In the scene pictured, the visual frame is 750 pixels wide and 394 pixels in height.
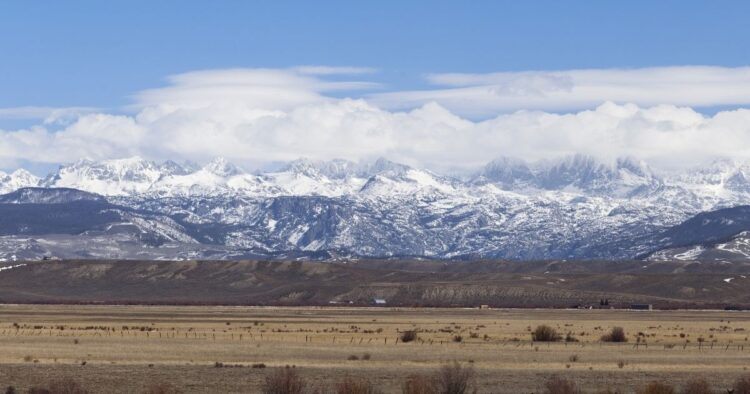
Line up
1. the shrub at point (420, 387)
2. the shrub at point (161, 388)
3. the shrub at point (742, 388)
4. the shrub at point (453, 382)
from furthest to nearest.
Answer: the shrub at point (742, 388) → the shrub at point (161, 388) → the shrub at point (453, 382) → the shrub at point (420, 387)

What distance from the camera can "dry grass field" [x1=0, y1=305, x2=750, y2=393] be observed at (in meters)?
69.1

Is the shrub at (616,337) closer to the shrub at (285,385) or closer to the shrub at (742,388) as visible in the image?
the shrub at (742,388)

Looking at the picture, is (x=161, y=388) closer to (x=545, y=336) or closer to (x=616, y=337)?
(x=545, y=336)

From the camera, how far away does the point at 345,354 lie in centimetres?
8956

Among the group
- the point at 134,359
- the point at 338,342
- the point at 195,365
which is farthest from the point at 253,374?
the point at 338,342

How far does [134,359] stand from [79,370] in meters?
10.1

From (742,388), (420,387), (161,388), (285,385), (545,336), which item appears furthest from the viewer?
(545,336)

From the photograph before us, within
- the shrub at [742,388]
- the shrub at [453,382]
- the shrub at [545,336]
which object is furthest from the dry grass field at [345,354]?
the shrub at [453,382]

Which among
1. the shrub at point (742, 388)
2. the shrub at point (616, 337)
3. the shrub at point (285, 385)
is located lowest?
the shrub at point (742, 388)

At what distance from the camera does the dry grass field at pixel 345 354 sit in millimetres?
69062

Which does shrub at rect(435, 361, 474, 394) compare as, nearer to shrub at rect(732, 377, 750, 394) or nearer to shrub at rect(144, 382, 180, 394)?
shrub at rect(144, 382, 180, 394)

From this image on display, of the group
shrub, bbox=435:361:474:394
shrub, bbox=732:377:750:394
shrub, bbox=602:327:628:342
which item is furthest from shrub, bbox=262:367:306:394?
shrub, bbox=602:327:628:342

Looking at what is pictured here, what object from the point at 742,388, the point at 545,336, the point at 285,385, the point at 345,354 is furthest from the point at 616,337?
the point at 285,385

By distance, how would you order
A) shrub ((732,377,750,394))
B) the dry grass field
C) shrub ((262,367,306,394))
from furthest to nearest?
the dry grass field
shrub ((732,377,750,394))
shrub ((262,367,306,394))
